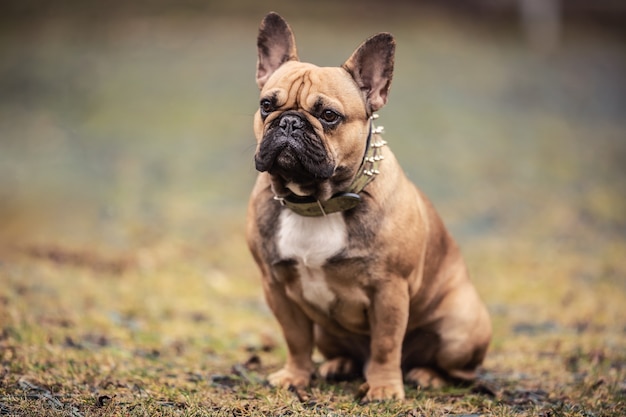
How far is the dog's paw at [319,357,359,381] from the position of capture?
4828 millimetres

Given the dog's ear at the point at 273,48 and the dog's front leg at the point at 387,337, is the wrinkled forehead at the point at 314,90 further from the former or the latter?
the dog's front leg at the point at 387,337

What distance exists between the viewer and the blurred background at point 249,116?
30.3 feet

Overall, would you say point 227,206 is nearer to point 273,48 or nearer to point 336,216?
point 273,48

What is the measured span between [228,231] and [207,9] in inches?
287

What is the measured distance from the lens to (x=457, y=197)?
1027cm

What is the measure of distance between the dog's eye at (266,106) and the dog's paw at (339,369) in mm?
1698

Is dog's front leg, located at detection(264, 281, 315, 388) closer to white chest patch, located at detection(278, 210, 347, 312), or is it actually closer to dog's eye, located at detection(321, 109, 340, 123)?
white chest patch, located at detection(278, 210, 347, 312)

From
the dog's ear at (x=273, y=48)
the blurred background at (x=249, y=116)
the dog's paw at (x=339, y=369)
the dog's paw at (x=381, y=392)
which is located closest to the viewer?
the dog's paw at (x=381, y=392)

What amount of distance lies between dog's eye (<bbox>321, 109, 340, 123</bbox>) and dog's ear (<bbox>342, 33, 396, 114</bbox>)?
0.28 metres

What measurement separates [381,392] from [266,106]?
1685mm

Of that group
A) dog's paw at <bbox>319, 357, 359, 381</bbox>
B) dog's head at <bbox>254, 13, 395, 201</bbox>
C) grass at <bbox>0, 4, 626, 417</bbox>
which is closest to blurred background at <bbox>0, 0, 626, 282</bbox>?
grass at <bbox>0, 4, 626, 417</bbox>

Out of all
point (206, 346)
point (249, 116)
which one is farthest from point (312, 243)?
point (249, 116)

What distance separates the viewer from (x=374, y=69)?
4.25 m

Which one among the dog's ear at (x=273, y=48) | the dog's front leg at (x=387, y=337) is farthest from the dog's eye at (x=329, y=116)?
the dog's front leg at (x=387, y=337)
